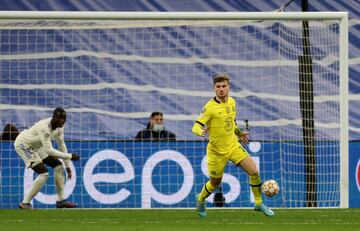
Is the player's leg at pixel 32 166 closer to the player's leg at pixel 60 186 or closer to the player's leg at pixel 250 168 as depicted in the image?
the player's leg at pixel 60 186

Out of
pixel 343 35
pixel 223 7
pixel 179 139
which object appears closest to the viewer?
pixel 343 35

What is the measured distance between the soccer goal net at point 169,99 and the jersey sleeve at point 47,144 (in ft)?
2.99

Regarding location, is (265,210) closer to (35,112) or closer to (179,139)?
(179,139)

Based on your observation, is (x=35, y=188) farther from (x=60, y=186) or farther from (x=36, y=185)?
(x=60, y=186)

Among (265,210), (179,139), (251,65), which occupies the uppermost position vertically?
(251,65)

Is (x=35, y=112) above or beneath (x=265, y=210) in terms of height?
above

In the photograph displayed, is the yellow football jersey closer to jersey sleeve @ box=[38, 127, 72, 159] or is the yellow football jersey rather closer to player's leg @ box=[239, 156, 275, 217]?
player's leg @ box=[239, 156, 275, 217]

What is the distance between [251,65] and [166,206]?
3249 mm

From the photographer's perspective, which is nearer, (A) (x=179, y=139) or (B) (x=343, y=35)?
(B) (x=343, y=35)

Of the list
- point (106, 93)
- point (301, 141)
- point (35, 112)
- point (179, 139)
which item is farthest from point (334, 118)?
point (35, 112)

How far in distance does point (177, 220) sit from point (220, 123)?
1.73 m

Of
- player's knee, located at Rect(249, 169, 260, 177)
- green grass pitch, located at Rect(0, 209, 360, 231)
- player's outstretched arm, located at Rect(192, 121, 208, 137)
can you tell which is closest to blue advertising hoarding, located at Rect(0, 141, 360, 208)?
green grass pitch, located at Rect(0, 209, 360, 231)

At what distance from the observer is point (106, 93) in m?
20.5

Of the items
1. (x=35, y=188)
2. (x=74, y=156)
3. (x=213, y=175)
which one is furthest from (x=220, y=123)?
(x=35, y=188)
